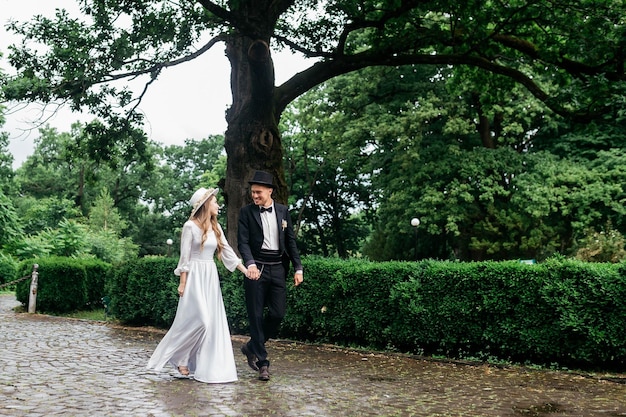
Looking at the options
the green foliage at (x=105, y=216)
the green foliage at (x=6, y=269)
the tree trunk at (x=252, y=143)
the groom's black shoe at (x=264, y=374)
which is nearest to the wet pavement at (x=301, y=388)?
the groom's black shoe at (x=264, y=374)

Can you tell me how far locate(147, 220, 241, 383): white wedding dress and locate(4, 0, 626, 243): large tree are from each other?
5.68m

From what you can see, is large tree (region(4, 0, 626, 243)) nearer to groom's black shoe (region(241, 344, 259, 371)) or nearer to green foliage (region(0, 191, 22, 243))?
groom's black shoe (region(241, 344, 259, 371))

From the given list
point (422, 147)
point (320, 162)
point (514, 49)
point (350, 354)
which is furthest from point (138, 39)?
point (320, 162)

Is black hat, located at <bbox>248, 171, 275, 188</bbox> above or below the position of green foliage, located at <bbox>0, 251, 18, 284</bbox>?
below

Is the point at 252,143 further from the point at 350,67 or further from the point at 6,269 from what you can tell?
the point at 6,269

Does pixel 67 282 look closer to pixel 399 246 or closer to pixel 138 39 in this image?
pixel 138 39

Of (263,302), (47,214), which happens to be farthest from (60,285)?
(47,214)

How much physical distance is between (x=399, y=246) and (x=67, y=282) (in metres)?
22.4

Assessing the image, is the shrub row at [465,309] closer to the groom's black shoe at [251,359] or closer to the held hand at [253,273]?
the groom's black shoe at [251,359]

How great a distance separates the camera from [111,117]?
15.7 metres

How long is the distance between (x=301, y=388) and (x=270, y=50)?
8287 millimetres

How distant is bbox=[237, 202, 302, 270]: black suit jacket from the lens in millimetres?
8266

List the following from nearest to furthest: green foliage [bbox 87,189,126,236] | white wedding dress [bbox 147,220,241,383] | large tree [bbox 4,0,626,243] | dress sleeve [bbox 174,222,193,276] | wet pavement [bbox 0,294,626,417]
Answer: wet pavement [bbox 0,294,626,417], white wedding dress [bbox 147,220,241,383], dress sleeve [bbox 174,222,193,276], large tree [bbox 4,0,626,243], green foliage [bbox 87,189,126,236]

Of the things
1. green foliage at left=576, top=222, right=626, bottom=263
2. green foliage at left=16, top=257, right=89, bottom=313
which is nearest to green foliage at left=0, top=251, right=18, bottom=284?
green foliage at left=16, top=257, right=89, bottom=313
